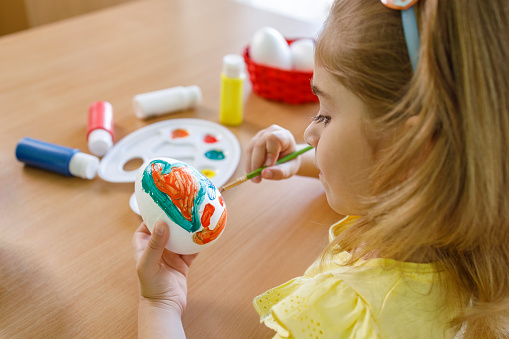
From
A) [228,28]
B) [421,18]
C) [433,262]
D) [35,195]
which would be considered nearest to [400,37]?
[421,18]

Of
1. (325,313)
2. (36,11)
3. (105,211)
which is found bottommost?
(36,11)

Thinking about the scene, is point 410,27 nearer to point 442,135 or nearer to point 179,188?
point 442,135

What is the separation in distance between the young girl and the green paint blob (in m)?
0.34

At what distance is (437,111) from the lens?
474 millimetres

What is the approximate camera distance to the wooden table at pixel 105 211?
0.68m

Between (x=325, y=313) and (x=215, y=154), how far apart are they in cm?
50

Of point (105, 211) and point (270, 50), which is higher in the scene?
point (270, 50)

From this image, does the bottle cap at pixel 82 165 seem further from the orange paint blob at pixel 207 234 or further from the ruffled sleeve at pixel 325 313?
the ruffled sleeve at pixel 325 313

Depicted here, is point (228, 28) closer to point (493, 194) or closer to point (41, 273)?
point (41, 273)

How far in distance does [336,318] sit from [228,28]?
1.20 m

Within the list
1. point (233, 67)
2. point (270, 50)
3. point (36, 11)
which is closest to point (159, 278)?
point (233, 67)

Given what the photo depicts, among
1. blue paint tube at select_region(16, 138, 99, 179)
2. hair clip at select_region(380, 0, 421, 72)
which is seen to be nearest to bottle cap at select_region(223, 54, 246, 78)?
blue paint tube at select_region(16, 138, 99, 179)

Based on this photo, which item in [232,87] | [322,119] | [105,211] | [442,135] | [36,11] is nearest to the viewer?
[442,135]

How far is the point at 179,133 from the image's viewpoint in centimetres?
106
